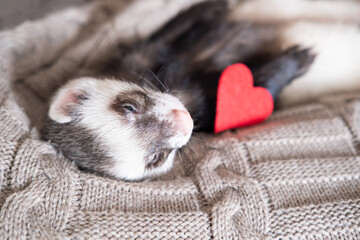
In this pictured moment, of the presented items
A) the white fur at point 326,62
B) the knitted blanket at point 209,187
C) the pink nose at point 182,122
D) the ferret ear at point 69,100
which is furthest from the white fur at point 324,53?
the ferret ear at point 69,100

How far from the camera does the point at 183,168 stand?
0.98 metres

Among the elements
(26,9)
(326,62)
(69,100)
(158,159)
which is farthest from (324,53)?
(26,9)

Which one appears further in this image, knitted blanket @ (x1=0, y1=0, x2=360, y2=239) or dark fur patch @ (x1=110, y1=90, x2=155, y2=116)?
dark fur patch @ (x1=110, y1=90, x2=155, y2=116)

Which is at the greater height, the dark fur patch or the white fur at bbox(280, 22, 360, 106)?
the dark fur patch

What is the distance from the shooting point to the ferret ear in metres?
0.94

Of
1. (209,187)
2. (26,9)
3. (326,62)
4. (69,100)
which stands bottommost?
(326,62)

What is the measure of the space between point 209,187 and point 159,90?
391 mm

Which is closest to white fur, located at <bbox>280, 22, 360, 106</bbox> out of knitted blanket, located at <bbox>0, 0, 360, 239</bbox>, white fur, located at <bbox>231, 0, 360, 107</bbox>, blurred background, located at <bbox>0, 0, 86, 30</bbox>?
white fur, located at <bbox>231, 0, 360, 107</bbox>

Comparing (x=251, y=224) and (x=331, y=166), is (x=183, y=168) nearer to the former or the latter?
(x=251, y=224)

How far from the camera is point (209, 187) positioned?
2.73ft

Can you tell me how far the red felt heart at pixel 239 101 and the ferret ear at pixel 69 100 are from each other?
16.6 inches

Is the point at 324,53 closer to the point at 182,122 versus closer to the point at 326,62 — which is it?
the point at 326,62

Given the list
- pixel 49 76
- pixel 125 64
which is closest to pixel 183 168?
pixel 125 64

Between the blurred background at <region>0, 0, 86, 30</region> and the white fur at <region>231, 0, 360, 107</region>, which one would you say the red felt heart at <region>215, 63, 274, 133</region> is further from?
the blurred background at <region>0, 0, 86, 30</region>
